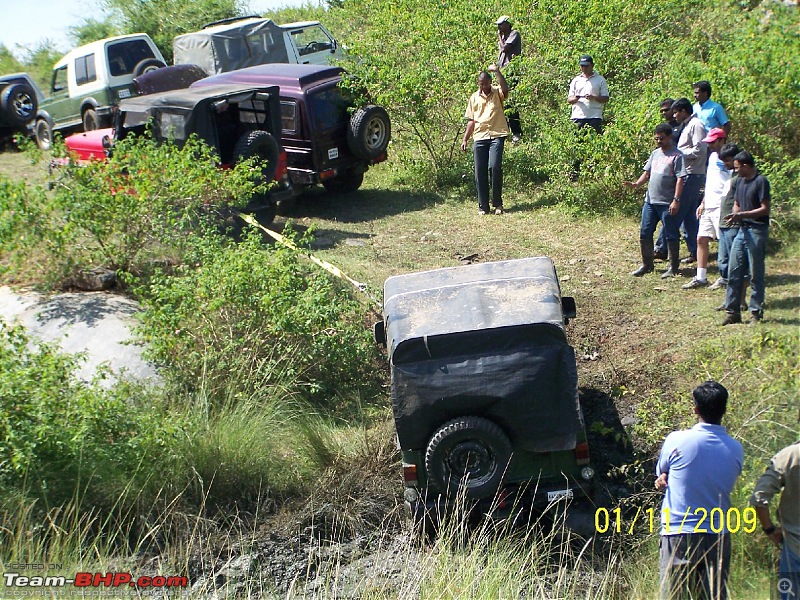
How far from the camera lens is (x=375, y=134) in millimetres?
12492

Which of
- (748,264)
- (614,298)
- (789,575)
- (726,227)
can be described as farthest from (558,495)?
(614,298)

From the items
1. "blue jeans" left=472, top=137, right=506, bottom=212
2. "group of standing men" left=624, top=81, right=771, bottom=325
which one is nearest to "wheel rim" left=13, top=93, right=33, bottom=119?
"blue jeans" left=472, top=137, right=506, bottom=212

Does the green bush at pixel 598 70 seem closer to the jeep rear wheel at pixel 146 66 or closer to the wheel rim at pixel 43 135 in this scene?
the jeep rear wheel at pixel 146 66

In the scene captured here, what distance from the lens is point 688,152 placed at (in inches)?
327

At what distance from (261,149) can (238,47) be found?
7490mm

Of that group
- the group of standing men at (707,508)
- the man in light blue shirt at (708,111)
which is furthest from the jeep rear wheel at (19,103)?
the group of standing men at (707,508)

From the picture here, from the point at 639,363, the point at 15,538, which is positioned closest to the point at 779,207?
the point at 639,363

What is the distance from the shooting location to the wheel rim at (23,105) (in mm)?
19297

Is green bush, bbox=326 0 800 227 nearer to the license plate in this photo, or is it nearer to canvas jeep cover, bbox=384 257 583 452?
canvas jeep cover, bbox=384 257 583 452

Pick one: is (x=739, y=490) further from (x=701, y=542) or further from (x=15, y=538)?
(x=15, y=538)

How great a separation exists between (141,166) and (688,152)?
5639mm

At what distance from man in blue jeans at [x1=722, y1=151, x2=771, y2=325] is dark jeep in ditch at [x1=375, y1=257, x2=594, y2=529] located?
2495mm

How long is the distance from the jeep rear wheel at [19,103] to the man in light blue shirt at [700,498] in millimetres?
18658

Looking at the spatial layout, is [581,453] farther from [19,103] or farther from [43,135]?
[19,103]
